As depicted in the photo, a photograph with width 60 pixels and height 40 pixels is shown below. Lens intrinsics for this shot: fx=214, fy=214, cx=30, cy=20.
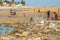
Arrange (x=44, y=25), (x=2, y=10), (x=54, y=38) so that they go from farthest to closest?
(x=2, y=10), (x=44, y=25), (x=54, y=38)

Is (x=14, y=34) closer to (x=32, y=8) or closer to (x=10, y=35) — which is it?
(x=10, y=35)

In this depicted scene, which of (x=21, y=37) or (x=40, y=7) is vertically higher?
(x=40, y=7)

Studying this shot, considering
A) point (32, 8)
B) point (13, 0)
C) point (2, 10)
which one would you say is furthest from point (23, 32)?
point (13, 0)

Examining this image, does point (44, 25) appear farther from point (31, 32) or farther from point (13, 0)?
point (13, 0)

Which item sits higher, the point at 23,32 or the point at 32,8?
the point at 32,8

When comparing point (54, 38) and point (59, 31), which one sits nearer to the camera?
point (54, 38)

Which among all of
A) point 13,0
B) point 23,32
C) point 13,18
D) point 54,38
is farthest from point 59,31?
point 13,0

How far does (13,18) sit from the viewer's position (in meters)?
8.37

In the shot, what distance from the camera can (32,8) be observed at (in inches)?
356

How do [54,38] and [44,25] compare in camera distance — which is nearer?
[54,38]

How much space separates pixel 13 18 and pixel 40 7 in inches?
55.0

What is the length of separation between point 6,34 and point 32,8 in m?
2.68

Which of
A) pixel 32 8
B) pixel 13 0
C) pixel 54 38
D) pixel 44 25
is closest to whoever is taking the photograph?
pixel 54 38

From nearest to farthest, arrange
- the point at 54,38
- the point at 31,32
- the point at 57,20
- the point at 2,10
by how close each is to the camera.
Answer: the point at 54,38
the point at 31,32
the point at 57,20
the point at 2,10
